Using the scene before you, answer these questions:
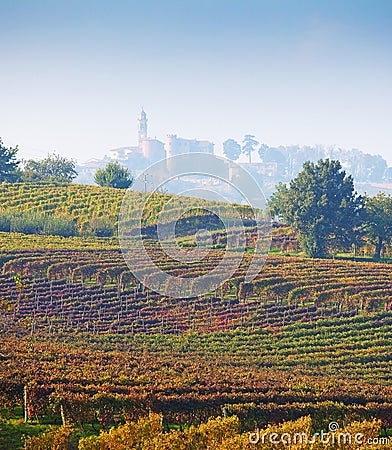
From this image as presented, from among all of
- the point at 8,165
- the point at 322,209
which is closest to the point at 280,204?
the point at 322,209

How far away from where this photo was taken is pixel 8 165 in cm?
8512

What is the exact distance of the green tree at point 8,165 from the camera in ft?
276

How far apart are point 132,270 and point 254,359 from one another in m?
16.0

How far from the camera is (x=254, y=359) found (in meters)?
30.4

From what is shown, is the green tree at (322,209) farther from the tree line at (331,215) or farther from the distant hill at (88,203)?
the distant hill at (88,203)

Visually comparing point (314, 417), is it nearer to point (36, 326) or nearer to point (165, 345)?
point (165, 345)
